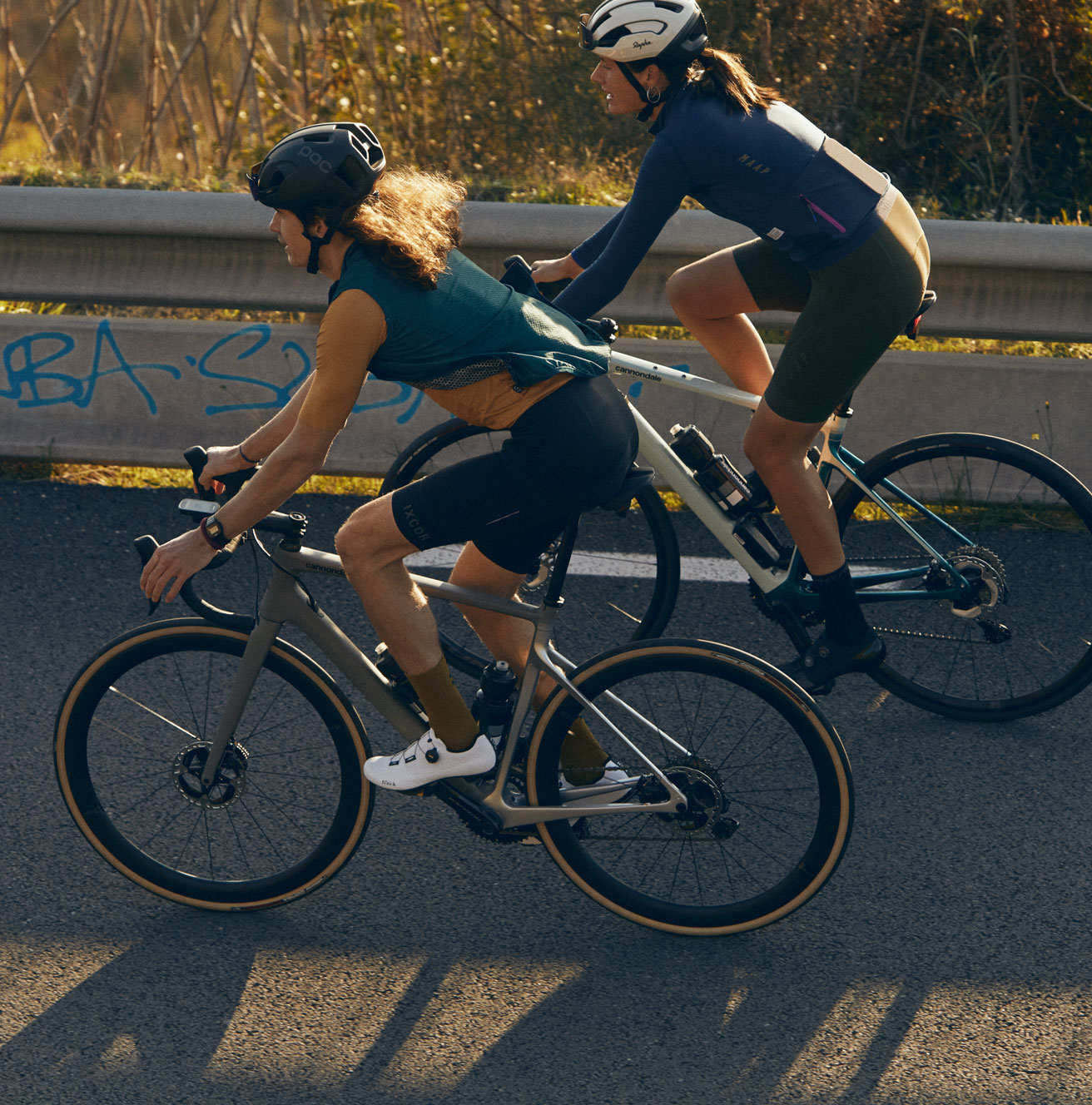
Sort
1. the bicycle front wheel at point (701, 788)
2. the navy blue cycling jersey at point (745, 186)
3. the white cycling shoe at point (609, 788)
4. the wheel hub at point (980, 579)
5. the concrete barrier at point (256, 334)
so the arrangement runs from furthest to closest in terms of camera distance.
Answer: the concrete barrier at point (256, 334)
the wheel hub at point (980, 579)
the navy blue cycling jersey at point (745, 186)
the white cycling shoe at point (609, 788)
the bicycle front wheel at point (701, 788)

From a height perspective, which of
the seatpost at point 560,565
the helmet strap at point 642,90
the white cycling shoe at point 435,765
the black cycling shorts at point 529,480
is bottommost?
the white cycling shoe at point 435,765

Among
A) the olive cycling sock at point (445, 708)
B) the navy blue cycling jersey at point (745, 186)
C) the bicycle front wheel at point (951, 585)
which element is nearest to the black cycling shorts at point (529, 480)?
the olive cycling sock at point (445, 708)

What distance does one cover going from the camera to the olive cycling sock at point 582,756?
343cm

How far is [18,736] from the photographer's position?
4.22m

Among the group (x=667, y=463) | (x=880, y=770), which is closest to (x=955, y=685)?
(x=880, y=770)

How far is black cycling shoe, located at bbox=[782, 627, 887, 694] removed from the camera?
4168 mm

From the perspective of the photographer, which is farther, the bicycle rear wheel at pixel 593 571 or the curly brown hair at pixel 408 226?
the bicycle rear wheel at pixel 593 571

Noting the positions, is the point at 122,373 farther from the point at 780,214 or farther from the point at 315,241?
the point at 780,214

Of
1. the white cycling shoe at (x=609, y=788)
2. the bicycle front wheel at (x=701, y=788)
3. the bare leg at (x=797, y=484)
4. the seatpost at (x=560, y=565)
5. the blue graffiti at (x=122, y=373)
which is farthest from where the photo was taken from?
the blue graffiti at (x=122, y=373)

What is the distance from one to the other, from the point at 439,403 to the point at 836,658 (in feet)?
5.37

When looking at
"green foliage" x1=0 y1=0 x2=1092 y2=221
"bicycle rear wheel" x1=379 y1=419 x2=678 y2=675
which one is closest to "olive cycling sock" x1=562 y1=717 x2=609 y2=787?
"bicycle rear wheel" x1=379 y1=419 x2=678 y2=675

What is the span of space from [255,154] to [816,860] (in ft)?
21.3

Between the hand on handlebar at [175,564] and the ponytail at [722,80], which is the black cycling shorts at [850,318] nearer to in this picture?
the ponytail at [722,80]

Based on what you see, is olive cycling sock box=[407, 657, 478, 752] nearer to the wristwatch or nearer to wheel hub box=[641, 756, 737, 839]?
wheel hub box=[641, 756, 737, 839]
